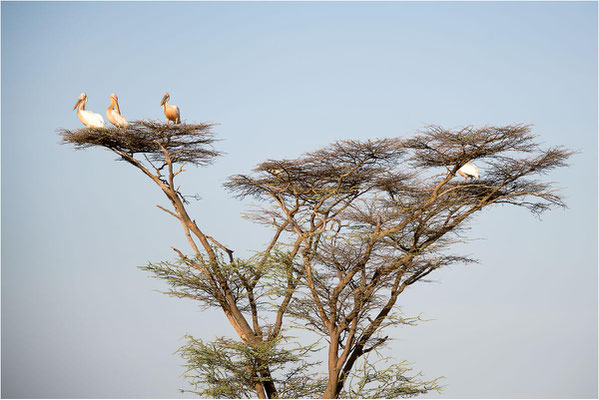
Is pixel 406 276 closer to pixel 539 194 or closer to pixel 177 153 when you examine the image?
pixel 539 194

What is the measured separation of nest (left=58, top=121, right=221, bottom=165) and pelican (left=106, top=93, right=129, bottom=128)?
0.39ft

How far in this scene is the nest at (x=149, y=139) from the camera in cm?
1445

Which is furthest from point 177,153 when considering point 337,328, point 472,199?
point 472,199

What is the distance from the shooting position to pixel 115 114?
14570 millimetres

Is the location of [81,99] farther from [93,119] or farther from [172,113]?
[172,113]

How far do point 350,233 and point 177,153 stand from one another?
3590 millimetres

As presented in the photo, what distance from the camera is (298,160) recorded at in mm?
13984

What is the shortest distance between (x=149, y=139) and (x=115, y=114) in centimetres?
73

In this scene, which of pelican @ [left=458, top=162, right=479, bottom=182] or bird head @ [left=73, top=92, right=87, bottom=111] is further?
bird head @ [left=73, top=92, right=87, bottom=111]

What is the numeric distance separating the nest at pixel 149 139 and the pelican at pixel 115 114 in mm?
120

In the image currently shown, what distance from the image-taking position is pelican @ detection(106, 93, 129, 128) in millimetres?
14469

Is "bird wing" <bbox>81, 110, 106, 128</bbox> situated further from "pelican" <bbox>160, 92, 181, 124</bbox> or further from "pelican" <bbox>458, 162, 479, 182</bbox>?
"pelican" <bbox>458, 162, 479, 182</bbox>

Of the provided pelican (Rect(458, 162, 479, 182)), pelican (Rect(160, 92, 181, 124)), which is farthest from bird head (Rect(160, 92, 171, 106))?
pelican (Rect(458, 162, 479, 182))

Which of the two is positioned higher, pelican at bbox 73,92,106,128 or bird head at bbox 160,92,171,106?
bird head at bbox 160,92,171,106
